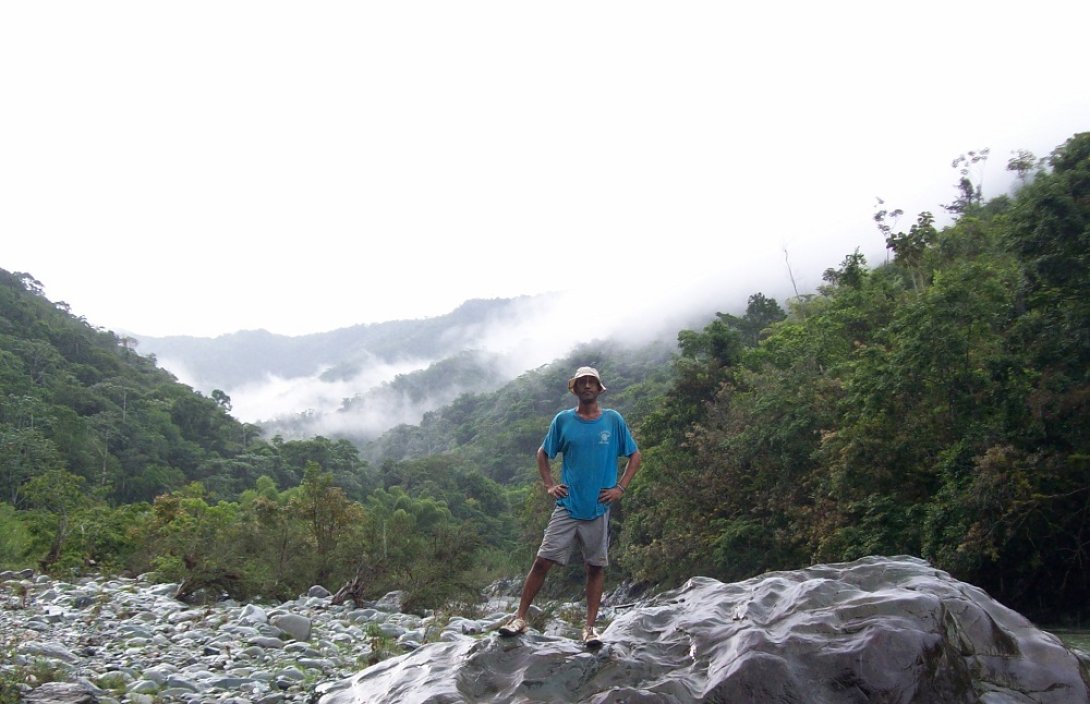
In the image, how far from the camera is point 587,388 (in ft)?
20.4

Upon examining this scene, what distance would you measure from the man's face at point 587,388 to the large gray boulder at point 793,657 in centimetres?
177

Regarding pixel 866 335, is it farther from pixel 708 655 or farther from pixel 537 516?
pixel 708 655

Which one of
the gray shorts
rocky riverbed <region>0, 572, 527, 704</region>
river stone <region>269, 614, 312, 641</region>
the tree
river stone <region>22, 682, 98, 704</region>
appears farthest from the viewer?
the tree

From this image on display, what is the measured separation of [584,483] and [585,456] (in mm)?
196

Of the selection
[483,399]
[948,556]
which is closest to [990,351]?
[948,556]

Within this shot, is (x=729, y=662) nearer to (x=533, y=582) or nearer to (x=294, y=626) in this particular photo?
(x=533, y=582)

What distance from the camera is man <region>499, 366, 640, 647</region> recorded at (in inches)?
244

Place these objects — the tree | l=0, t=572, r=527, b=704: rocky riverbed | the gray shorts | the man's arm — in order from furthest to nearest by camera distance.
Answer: the tree
l=0, t=572, r=527, b=704: rocky riverbed
the gray shorts
the man's arm

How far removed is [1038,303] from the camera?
1711cm

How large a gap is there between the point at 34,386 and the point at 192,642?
4696cm

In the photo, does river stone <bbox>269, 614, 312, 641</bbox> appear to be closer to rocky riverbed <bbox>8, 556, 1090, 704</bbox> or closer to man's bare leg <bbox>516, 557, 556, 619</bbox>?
rocky riverbed <bbox>8, 556, 1090, 704</bbox>

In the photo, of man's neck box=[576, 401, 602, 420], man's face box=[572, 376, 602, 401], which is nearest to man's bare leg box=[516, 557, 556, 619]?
man's neck box=[576, 401, 602, 420]

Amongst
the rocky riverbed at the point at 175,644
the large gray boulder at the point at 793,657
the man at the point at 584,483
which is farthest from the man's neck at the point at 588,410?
the rocky riverbed at the point at 175,644

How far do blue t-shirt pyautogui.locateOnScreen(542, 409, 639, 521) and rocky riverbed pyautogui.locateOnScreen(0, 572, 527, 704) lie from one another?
324cm
